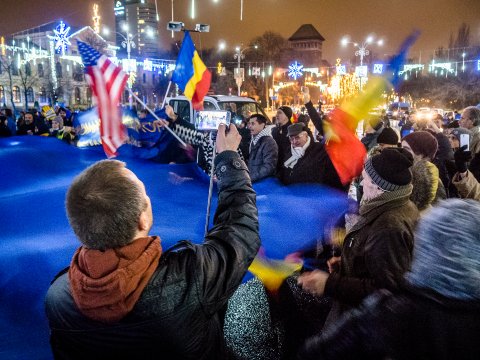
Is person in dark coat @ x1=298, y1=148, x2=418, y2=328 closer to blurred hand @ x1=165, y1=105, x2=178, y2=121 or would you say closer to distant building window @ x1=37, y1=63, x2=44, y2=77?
blurred hand @ x1=165, y1=105, x2=178, y2=121

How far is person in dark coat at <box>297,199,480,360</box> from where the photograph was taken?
1309 mm

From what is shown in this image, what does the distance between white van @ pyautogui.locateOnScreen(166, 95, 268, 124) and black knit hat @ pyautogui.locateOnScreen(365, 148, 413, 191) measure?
408 inches

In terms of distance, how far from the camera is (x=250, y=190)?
6.56 feet

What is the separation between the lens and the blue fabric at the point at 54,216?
307cm

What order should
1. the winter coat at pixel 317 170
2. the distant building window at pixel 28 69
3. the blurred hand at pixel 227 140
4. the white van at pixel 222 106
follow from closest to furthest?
the blurred hand at pixel 227 140
the winter coat at pixel 317 170
the white van at pixel 222 106
the distant building window at pixel 28 69

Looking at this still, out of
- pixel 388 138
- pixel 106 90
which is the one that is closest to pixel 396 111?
pixel 388 138

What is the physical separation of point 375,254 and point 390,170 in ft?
1.92

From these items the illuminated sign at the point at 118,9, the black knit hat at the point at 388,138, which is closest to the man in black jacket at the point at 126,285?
the black knit hat at the point at 388,138

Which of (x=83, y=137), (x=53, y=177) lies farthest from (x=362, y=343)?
(x=83, y=137)

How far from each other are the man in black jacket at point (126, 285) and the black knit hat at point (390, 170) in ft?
4.45

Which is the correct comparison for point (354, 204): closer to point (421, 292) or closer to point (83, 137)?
point (421, 292)

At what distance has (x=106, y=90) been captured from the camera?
16.8 feet

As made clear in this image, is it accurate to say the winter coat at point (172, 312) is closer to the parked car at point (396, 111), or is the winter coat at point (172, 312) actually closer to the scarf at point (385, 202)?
the scarf at point (385, 202)

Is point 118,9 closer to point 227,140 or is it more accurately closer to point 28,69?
point 28,69
